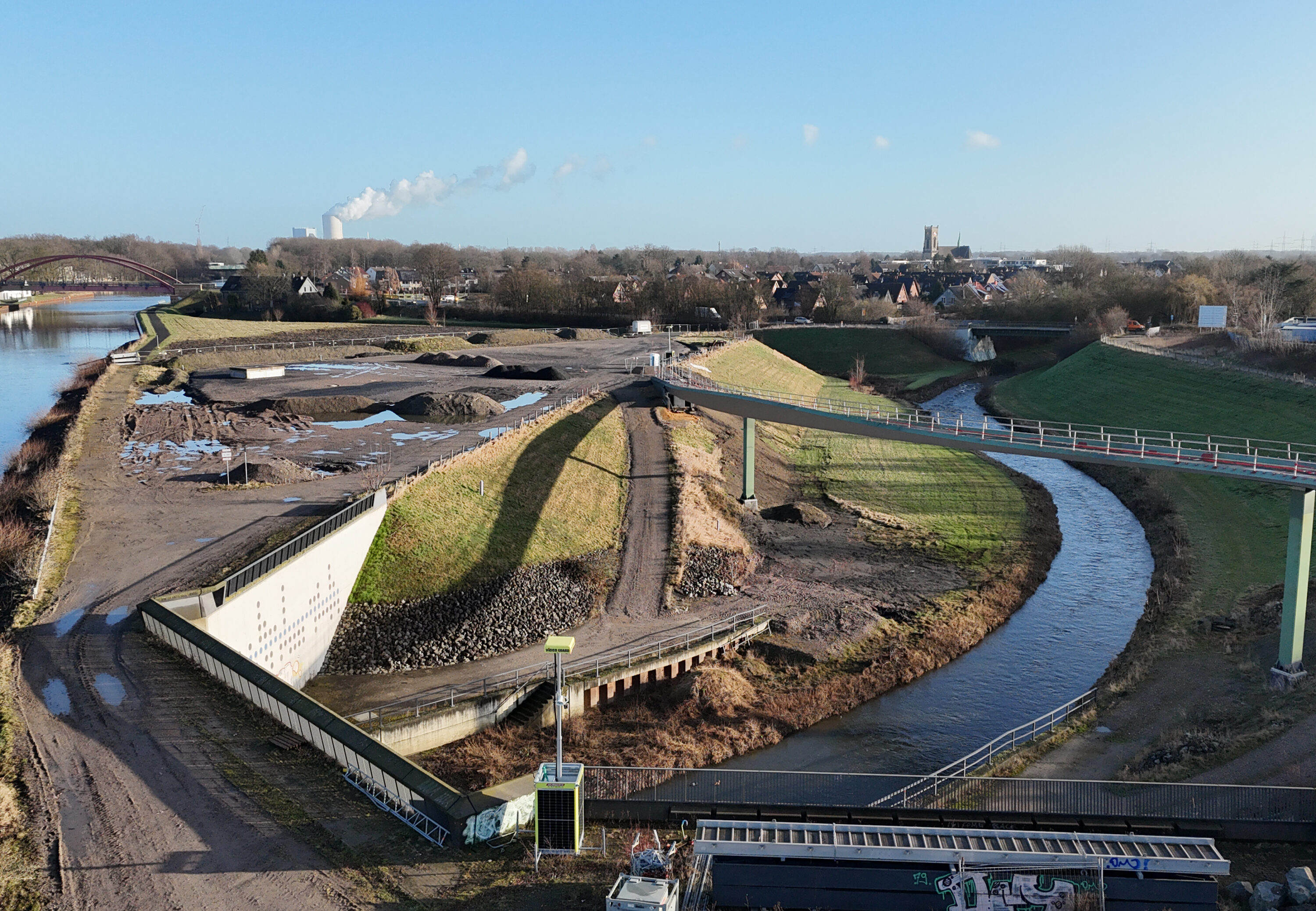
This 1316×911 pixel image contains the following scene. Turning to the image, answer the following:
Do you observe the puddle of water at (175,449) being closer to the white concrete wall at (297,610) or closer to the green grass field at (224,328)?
the white concrete wall at (297,610)

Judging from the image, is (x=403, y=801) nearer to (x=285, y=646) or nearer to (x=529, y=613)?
(x=285, y=646)

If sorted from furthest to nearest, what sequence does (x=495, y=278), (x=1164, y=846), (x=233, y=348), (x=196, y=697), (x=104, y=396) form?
(x=495, y=278) < (x=233, y=348) < (x=104, y=396) < (x=196, y=697) < (x=1164, y=846)

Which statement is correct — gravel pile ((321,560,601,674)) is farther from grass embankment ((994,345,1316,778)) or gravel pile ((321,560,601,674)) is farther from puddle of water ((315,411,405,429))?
puddle of water ((315,411,405,429))

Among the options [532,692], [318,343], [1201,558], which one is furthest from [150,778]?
[318,343]

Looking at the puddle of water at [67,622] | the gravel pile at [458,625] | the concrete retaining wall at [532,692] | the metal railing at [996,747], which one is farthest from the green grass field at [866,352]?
the puddle of water at [67,622]

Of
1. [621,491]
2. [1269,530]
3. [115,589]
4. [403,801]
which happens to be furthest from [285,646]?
[1269,530]

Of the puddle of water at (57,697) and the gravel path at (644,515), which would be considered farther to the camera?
the gravel path at (644,515)
